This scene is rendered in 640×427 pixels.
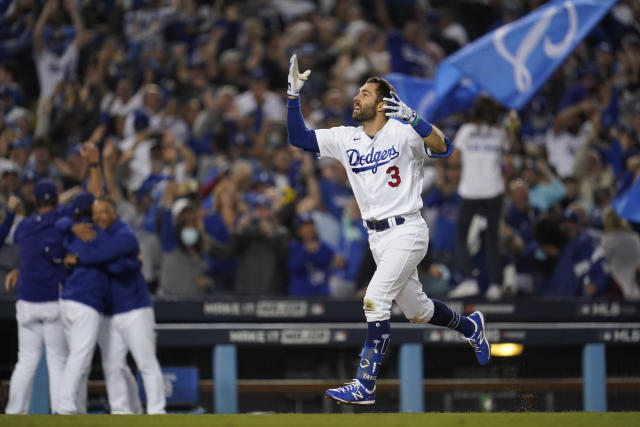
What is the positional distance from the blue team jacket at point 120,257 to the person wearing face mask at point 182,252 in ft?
4.45

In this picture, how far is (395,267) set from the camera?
6.26 m

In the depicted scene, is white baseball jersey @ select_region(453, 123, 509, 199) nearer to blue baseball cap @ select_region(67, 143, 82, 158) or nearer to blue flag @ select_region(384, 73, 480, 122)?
blue flag @ select_region(384, 73, 480, 122)

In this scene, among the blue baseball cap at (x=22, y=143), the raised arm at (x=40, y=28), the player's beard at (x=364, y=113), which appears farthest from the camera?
the raised arm at (x=40, y=28)

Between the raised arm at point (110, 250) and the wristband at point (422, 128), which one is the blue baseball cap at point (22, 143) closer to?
the raised arm at point (110, 250)

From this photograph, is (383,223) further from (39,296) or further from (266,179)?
(266,179)

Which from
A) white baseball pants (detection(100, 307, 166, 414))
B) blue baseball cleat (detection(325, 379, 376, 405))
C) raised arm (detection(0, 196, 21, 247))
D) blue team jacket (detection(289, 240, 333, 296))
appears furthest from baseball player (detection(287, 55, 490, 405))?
blue team jacket (detection(289, 240, 333, 296))

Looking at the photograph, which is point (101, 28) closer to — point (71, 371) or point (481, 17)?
point (481, 17)

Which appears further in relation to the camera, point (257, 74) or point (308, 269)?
point (257, 74)

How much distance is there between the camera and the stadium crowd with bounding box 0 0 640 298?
10.1 metres

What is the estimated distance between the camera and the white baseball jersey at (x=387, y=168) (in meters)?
6.33

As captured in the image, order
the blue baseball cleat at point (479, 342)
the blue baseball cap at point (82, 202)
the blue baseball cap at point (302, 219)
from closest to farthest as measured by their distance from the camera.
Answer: the blue baseball cleat at point (479, 342) < the blue baseball cap at point (82, 202) < the blue baseball cap at point (302, 219)

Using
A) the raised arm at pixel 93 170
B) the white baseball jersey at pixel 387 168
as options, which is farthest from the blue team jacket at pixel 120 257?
the white baseball jersey at pixel 387 168

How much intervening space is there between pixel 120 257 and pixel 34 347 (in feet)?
3.43

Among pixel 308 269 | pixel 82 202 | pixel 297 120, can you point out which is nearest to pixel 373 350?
pixel 297 120
